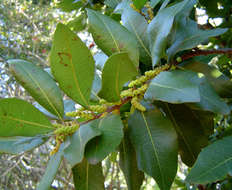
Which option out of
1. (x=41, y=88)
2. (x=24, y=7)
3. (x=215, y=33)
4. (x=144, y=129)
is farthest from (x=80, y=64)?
(x=24, y=7)

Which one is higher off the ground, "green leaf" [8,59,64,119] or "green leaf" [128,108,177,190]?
"green leaf" [8,59,64,119]

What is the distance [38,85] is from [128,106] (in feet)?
1.04

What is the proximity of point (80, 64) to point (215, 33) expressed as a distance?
42cm

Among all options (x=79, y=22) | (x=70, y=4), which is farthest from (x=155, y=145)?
(x=79, y=22)

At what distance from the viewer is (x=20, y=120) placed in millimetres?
682

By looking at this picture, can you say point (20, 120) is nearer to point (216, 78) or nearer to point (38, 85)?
point (38, 85)

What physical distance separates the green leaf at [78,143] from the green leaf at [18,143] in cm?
13

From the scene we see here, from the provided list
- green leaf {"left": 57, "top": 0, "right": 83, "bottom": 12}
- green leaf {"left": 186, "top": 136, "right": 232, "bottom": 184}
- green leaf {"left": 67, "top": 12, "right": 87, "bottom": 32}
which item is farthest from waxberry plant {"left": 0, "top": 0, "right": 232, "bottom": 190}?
green leaf {"left": 67, "top": 12, "right": 87, "bottom": 32}

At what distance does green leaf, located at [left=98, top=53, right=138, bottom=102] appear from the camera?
625 millimetres

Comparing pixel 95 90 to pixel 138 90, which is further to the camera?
pixel 95 90

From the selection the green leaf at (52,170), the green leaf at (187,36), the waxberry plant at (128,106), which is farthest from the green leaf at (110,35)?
the green leaf at (52,170)

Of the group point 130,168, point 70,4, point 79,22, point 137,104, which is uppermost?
point 70,4

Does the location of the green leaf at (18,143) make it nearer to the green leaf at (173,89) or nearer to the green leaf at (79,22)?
the green leaf at (173,89)

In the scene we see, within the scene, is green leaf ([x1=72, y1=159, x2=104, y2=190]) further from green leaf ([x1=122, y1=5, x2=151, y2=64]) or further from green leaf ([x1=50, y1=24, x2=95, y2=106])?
green leaf ([x1=122, y1=5, x2=151, y2=64])
